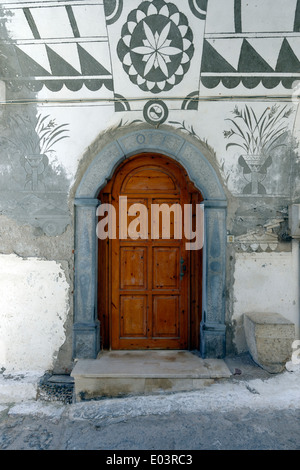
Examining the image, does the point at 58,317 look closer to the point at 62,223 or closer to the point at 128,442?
the point at 62,223

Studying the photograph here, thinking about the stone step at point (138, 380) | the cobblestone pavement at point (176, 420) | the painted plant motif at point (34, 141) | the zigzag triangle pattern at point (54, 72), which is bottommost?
the cobblestone pavement at point (176, 420)

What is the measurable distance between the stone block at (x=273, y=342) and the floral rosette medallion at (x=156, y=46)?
99.0 inches

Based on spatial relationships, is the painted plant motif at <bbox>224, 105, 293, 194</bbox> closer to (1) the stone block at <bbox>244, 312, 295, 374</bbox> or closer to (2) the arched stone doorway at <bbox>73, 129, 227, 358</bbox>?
(2) the arched stone doorway at <bbox>73, 129, 227, 358</bbox>

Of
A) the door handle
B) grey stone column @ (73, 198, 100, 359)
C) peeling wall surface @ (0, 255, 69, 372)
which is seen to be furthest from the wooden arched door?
peeling wall surface @ (0, 255, 69, 372)

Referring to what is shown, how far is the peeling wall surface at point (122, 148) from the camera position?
313 centimetres

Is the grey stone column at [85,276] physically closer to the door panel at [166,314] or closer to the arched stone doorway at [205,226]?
the arched stone doorway at [205,226]

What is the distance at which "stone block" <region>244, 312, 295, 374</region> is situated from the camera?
9.73 ft

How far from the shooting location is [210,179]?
3.28 meters

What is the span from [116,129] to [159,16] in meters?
1.08

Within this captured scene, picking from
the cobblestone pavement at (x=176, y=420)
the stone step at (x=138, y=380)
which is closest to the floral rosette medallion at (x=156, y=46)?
the stone step at (x=138, y=380)

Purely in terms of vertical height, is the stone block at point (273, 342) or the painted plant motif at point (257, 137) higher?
the painted plant motif at point (257, 137)

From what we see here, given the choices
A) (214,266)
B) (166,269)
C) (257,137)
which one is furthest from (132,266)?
(257,137)

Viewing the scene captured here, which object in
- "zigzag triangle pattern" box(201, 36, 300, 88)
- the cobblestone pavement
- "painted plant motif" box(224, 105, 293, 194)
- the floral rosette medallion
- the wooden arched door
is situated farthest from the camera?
the wooden arched door

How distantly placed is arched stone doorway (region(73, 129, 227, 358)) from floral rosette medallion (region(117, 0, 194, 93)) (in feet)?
1.70
